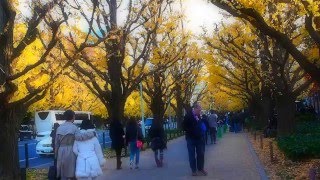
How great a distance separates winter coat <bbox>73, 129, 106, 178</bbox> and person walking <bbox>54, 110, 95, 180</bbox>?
0.10 meters

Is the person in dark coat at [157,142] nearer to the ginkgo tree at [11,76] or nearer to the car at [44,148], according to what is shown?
the ginkgo tree at [11,76]

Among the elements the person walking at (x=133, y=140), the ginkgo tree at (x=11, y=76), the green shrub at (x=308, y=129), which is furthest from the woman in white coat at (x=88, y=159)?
the green shrub at (x=308, y=129)

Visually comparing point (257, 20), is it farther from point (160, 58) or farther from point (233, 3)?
point (160, 58)

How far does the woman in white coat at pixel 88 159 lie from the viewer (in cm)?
830

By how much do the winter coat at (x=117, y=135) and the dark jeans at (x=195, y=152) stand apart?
3.55 metres

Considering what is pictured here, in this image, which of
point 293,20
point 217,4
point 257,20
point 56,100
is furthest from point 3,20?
point 56,100

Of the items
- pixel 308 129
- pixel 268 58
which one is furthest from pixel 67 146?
pixel 308 129

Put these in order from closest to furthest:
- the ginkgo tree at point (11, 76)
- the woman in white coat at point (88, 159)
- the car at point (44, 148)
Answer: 1. the woman in white coat at point (88, 159)
2. the ginkgo tree at point (11, 76)
3. the car at point (44, 148)

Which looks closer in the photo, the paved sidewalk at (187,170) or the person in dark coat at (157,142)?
the paved sidewalk at (187,170)

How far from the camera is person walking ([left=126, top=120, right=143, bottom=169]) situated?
1510 centimetres

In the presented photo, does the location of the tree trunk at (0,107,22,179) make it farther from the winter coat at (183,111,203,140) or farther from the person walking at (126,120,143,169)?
the person walking at (126,120,143,169)

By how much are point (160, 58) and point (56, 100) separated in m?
26.1

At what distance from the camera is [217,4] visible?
36.6 feet

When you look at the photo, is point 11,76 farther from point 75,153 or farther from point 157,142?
point 157,142
